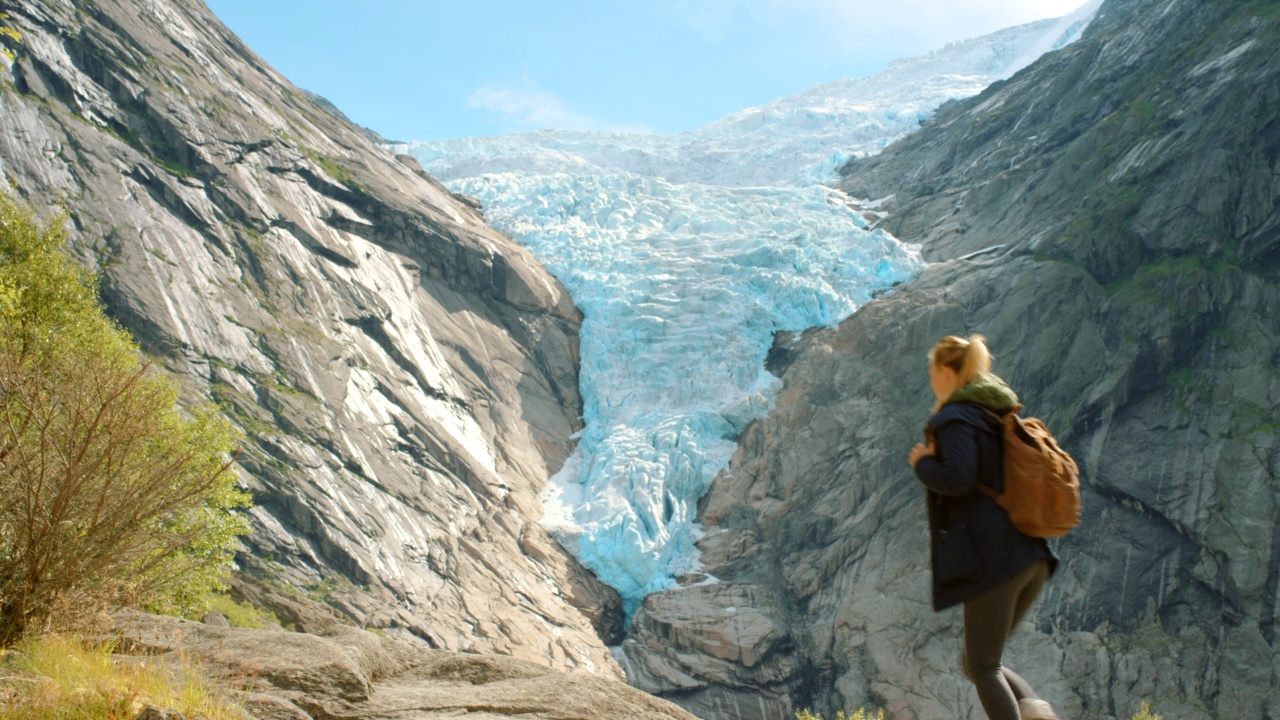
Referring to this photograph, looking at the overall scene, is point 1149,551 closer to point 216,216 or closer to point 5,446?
point 5,446

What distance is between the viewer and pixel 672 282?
156 feet

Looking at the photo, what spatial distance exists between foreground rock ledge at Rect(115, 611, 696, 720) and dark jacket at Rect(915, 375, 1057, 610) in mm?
3385

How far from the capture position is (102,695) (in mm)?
4902

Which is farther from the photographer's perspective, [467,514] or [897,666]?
[467,514]

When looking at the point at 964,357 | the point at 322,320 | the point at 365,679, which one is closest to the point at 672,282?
the point at 322,320

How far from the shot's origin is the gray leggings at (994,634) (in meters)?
4.57

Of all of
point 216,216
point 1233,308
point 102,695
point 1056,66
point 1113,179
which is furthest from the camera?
point 1056,66

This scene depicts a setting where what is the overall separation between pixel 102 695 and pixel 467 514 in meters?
29.3

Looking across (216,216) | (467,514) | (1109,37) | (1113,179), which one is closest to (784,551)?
(467,514)

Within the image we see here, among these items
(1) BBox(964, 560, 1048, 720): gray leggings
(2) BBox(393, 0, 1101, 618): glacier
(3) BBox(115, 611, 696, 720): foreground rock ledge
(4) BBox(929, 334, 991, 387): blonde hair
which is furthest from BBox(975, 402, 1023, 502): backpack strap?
(2) BBox(393, 0, 1101, 618): glacier

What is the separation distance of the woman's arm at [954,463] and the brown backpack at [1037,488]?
0.16m

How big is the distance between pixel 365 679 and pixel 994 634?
4439 millimetres

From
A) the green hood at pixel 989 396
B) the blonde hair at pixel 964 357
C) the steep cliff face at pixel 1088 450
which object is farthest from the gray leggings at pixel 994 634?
the steep cliff face at pixel 1088 450

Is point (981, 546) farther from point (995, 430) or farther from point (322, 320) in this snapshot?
point (322, 320)
